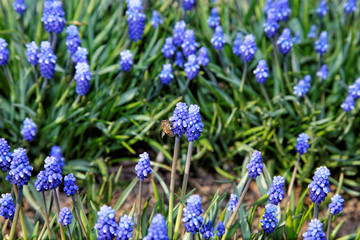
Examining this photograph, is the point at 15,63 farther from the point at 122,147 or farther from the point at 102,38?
the point at 122,147

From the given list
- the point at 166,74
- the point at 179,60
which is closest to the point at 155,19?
the point at 179,60

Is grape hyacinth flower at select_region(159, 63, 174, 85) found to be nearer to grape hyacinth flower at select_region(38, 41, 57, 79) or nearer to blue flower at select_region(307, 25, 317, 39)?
grape hyacinth flower at select_region(38, 41, 57, 79)

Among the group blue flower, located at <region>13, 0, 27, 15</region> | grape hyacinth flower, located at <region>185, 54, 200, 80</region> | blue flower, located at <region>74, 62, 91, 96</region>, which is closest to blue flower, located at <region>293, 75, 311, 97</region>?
grape hyacinth flower, located at <region>185, 54, 200, 80</region>

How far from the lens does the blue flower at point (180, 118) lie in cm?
340

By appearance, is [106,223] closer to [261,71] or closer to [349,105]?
[261,71]

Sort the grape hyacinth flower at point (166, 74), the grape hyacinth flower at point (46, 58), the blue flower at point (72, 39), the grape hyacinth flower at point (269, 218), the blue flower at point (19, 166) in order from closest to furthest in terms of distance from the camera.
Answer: the blue flower at point (19, 166), the grape hyacinth flower at point (269, 218), the grape hyacinth flower at point (46, 58), the blue flower at point (72, 39), the grape hyacinth flower at point (166, 74)

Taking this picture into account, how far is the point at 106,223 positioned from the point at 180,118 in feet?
3.04

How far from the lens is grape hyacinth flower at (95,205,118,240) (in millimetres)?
3213

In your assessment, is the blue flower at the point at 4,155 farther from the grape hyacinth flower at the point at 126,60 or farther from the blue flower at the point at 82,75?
the grape hyacinth flower at the point at 126,60

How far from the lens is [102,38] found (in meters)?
6.16

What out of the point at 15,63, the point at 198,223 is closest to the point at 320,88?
the point at 198,223

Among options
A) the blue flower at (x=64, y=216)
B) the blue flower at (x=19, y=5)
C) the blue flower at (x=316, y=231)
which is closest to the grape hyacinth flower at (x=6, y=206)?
the blue flower at (x=64, y=216)

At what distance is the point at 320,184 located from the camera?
3.60 m

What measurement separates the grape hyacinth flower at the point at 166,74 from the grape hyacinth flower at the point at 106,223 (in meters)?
2.53
